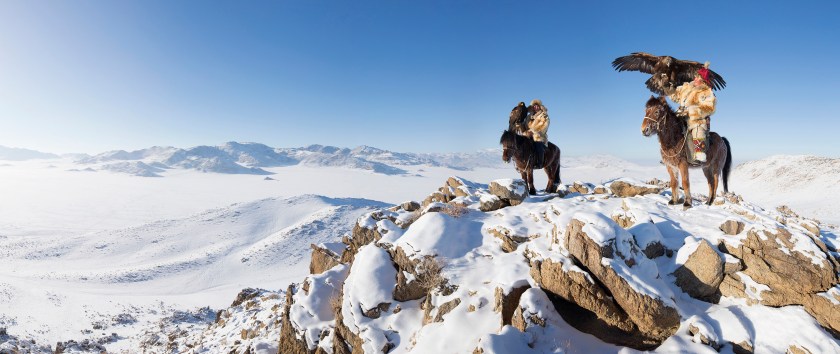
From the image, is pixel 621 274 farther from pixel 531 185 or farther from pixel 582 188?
pixel 582 188

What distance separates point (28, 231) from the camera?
70.4 m

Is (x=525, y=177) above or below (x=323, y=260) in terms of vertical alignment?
above

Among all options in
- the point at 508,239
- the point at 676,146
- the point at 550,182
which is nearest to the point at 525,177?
the point at 550,182

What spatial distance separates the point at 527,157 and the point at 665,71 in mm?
4127

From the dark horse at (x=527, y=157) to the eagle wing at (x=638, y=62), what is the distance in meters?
3.20

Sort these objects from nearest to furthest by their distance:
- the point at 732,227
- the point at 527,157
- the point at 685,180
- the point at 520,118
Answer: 1. the point at 732,227
2. the point at 685,180
3. the point at 527,157
4. the point at 520,118

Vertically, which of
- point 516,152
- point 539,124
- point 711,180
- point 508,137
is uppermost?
point 539,124

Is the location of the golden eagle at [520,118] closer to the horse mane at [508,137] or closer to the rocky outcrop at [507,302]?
the horse mane at [508,137]

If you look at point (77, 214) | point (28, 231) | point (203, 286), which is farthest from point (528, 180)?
point (77, 214)

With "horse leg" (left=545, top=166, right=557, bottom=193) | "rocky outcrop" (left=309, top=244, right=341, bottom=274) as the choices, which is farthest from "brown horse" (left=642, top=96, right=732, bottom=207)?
"rocky outcrop" (left=309, top=244, right=341, bottom=274)

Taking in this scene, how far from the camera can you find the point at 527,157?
10.5 metres

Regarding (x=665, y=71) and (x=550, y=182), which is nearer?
(x=665, y=71)

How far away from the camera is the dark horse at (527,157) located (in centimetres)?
1007

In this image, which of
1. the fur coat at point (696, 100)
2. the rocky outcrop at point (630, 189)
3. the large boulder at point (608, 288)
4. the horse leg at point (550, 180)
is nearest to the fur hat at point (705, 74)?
the fur coat at point (696, 100)
